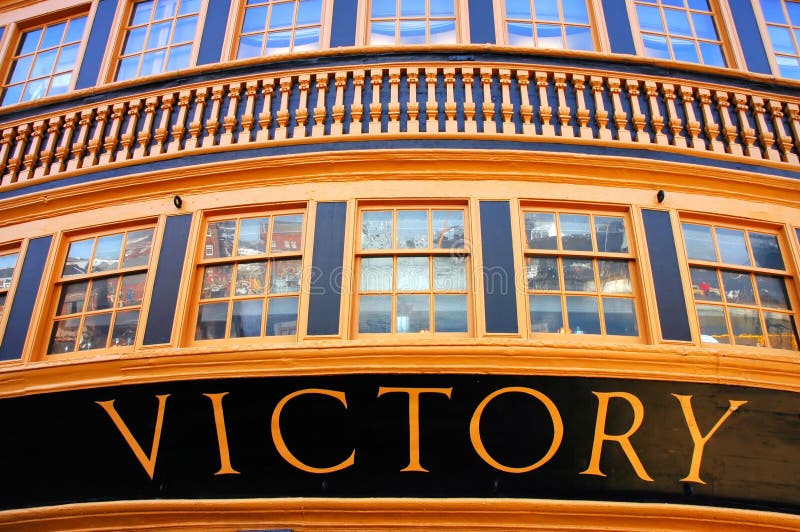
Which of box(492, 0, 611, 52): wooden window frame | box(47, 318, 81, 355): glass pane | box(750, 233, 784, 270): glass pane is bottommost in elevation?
box(47, 318, 81, 355): glass pane

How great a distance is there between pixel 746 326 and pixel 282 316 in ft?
15.3

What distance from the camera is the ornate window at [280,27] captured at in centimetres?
761

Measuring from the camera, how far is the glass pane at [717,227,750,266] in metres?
6.23

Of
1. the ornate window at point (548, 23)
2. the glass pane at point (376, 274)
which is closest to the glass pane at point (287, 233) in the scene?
the glass pane at point (376, 274)

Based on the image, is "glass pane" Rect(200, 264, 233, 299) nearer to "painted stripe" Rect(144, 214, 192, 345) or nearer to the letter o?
"painted stripe" Rect(144, 214, 192, 345)

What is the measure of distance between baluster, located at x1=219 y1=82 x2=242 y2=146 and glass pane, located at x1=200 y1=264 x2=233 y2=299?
57.5 inches

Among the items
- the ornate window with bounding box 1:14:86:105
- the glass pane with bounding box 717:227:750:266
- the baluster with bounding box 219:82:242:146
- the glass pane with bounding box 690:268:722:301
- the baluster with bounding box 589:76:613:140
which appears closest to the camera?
the glass pane with bounding box 690:268:722:301

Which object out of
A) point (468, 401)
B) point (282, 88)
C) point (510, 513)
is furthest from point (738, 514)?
point (282, 88)

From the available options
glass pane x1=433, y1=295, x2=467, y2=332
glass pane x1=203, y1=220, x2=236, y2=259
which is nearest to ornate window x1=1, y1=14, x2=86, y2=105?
glass pane x1=203, y1=220, x2=236, y2=259

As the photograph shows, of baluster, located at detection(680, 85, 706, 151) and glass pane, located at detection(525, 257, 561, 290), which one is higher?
baluster, located at detection(680, 85, 706, 151)

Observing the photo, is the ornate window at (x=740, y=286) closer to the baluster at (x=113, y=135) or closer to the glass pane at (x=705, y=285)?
the glass pane at (x=705, y=285)

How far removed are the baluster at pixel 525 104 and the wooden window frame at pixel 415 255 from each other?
114 cm

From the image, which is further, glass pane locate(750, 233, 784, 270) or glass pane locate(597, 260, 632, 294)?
glass pane locate(750, 233, 784, 270)

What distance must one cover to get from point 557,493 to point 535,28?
5.50 meters
